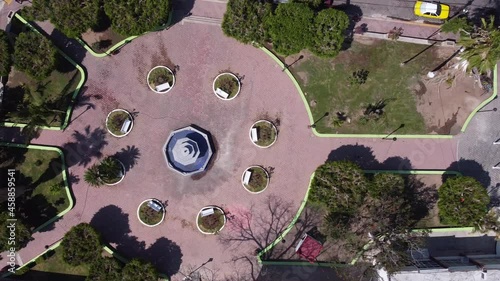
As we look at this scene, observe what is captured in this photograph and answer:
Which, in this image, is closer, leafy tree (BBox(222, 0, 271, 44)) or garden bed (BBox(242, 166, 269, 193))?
leafy tree (BBox(222, 0, 271, 44))

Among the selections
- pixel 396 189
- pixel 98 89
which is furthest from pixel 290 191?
pixel 98 89

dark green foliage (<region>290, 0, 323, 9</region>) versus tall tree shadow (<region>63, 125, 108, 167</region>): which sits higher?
dark green foliage (<region>290, 0, 323, 9</region>)

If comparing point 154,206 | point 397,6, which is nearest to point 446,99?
point 397,6

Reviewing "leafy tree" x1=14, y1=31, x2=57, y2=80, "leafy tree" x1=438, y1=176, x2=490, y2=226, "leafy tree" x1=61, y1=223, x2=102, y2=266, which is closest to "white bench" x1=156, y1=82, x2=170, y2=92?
"leafy tree" x1=14, y1=31, x2=57, y2=80

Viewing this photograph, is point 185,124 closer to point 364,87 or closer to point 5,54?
point 5,54

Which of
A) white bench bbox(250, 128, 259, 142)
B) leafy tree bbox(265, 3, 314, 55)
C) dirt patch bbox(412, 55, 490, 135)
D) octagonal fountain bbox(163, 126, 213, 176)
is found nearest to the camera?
leafy tree bbox(265, 3, 314, 55)

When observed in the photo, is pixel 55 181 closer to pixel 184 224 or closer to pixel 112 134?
pixel 112 134

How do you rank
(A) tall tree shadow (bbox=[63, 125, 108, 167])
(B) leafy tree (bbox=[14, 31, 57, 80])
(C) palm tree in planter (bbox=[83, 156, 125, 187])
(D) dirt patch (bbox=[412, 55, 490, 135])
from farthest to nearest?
(D) dirt patch (bbox=[412, 55, 490, 135])
(A) tall tree shadow (bbox=[63, 125, 108, 167])
(C) palm tree in planter (bbox=[83, 156, 125, 187])
(B) leafy tree (bbox=[14, 31, 57, 80])

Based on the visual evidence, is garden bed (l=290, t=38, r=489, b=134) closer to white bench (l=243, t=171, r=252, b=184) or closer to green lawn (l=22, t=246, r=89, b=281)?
white bench (l=243, t=171, r=252, b=184)
